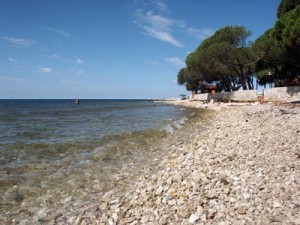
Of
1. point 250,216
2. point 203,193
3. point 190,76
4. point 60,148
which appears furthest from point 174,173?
point 190,76

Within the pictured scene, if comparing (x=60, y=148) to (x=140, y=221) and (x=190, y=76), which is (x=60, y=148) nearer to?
(x=140, y=221)

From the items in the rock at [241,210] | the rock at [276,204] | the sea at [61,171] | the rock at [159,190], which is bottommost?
the sea at [61,171]

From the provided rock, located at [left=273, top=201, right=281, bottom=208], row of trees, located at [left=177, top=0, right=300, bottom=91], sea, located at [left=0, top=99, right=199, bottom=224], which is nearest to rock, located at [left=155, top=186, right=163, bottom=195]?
sea, located at [left=0, top=99, right=199, bottom=224]

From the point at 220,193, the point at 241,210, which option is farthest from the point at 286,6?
the point at 241,210

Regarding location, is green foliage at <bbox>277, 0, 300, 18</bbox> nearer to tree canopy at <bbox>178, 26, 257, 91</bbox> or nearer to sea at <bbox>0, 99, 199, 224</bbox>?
tree canopy at <bbox>178, 26, 257, 91</bbox>

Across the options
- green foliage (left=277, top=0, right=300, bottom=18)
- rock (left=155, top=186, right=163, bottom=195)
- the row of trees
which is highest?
green foliage (left=277, top=0, right=300, bottom=18)

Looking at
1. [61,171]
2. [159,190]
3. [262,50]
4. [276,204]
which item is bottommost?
[61,171]

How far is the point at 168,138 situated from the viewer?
637 inches

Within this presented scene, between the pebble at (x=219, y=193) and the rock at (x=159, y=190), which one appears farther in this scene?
the rock at (x=159, y=190)

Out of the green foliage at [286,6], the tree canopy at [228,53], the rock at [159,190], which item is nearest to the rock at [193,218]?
the rock at [159,190]

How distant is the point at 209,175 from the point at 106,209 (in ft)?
8.27

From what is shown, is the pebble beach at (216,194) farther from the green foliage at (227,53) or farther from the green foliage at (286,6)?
the green foliage at (227,53)

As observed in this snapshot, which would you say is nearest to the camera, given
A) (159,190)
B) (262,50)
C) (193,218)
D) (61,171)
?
(193,218)

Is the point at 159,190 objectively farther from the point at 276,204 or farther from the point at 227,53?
the point at 227,53
